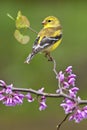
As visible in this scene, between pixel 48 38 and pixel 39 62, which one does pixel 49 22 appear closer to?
pixel 48 38

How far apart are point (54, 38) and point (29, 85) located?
18.8 feet

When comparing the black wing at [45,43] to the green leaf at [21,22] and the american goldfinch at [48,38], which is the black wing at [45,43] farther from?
the green leaf at [21,22]

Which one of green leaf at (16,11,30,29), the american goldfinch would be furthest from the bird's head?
green leaf at (16,11,30,29)

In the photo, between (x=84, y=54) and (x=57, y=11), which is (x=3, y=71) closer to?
(x=84, y=54)

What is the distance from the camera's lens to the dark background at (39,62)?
9.26 m

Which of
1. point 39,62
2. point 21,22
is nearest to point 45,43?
point 21,22

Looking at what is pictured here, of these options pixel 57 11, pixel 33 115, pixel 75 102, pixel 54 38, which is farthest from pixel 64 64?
pixel 75 102

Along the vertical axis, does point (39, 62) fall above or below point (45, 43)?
above

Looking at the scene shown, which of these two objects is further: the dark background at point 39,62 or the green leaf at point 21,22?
the dark background at point 39,62

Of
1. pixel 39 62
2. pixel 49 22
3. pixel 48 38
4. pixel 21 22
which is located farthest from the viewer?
pixel 39 62

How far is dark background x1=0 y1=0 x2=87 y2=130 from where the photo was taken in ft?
30.4

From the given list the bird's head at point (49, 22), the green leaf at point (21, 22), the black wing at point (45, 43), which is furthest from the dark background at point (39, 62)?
the green leaf at point (21, 22)

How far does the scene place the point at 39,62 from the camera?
34.6 feet

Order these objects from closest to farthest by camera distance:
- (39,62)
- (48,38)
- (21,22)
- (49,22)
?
(21,22)
(49,22)
(48,38)
(39,62)
